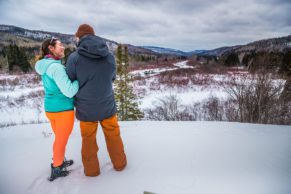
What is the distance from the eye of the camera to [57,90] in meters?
2.06

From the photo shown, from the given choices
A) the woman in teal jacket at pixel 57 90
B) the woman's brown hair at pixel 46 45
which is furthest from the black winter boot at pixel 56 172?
the woman's brown hair at pixel 46 45

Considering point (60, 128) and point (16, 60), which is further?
point (16, 60)

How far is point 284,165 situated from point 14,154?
3.75m

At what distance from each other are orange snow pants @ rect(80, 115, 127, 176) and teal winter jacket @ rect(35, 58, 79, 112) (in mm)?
301

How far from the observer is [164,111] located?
10.2 metres

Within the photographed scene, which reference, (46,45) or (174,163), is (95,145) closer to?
(174,163)

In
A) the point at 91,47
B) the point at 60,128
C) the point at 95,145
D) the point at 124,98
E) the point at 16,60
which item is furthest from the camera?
the point at 16,60

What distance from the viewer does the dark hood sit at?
1.90 metres

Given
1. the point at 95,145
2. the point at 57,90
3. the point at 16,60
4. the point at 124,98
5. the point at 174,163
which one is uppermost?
the point at 16,60

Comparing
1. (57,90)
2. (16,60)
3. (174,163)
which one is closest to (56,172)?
(57,90)

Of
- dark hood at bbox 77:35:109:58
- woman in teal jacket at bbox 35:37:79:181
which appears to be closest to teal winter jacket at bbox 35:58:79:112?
woman in teal jacket at bbox 35:37:79:181

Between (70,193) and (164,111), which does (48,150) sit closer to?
(70,193)

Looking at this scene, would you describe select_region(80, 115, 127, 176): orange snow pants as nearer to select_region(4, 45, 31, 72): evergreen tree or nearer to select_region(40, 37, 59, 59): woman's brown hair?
select_region(40, 37, 59, 59): woman's brown hair

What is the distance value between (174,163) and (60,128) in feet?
4.82
